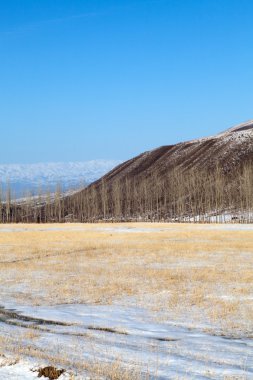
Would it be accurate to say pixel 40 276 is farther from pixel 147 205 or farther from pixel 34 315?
pixel 147 205

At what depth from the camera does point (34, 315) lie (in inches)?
735

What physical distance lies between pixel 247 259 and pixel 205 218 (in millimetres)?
109891

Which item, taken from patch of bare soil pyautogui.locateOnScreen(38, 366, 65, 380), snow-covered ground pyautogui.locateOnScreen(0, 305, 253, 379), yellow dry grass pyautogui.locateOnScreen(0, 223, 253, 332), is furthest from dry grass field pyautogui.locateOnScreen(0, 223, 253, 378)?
patch of bare soil pyautogui.locateOnScreen(38, 366, 65, 380)

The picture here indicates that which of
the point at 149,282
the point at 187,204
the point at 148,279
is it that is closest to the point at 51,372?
the point at 149,282

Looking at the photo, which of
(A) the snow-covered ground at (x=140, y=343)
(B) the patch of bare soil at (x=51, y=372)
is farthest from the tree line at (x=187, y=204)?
(B) the patch of bare soil at (x=51, y=372)

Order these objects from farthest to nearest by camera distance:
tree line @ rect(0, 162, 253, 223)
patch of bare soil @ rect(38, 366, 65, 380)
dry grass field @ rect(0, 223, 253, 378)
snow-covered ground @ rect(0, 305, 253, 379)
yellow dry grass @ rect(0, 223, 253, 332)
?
tree line @ rect(0, 162, 253, 223)
yellow dry grass @ rect(0, 223, 253, 332)
dry grass field @ rect(0, 223, 253, 378)
snow-covered ground @ rect(0, 305, 253, 379)
patch of bare soil @ rect(38, 366, 65, 380)

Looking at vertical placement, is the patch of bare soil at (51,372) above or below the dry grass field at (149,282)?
above

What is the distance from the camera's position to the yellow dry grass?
20.1 metres

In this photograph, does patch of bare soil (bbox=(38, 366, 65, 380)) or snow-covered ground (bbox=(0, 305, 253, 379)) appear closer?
patch of bare soil (bbox=(38, 366, 65, 380))

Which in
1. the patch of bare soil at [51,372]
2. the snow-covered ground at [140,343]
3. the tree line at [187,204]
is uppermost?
the tree line at [187,204]

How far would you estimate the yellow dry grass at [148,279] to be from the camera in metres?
20.1

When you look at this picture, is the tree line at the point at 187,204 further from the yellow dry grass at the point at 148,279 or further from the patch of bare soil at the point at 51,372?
the patch of bare soil at the point at 51,372

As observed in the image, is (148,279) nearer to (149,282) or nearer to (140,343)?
(149,282)

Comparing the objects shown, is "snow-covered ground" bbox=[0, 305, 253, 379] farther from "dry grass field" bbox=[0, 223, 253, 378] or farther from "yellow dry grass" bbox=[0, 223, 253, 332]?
"yellow dry grass" bbox=[0, 223, 253, 332]
